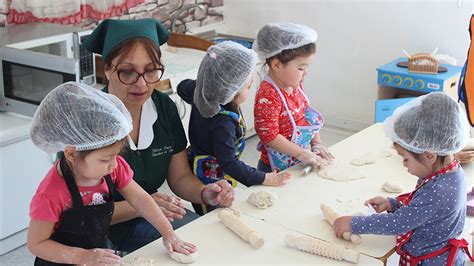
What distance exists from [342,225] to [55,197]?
2.76 ft

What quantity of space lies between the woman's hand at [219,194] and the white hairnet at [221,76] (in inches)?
10.6

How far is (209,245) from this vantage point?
1768mm

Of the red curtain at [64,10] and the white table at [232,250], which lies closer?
the white table at [232,250]

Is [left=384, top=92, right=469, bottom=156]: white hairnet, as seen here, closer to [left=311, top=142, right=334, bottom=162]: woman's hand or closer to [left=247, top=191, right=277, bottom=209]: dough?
[left=247, top=191, right=277, bottom=209]: dough

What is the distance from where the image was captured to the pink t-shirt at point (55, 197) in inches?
61.9

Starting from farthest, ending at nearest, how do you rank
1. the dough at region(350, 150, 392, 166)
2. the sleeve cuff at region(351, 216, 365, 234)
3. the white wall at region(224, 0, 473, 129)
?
the white wall at region(224, 0, 473, 129) < the dough at region(350, 150, 392, 166) < the sleeve cuff at region(351, 216, 365, 234)

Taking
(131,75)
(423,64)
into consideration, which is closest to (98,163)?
(131,75)

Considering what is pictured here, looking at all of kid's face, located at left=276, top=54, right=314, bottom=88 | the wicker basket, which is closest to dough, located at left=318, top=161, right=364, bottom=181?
kid's face, located at left=276, top=54, right=314, bottom=88

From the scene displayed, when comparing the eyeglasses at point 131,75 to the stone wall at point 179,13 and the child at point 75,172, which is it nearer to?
the child at point 75,172

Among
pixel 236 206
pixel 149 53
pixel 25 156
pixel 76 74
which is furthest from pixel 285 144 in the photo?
pixel 25 156

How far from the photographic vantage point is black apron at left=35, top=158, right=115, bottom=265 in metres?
Result: 1.63

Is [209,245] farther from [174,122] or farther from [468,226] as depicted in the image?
[468,226]

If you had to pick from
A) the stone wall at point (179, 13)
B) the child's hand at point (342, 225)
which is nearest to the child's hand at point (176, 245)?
the child's hand at point (342, 225)

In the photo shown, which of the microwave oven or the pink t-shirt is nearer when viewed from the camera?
the pink t-shirt
